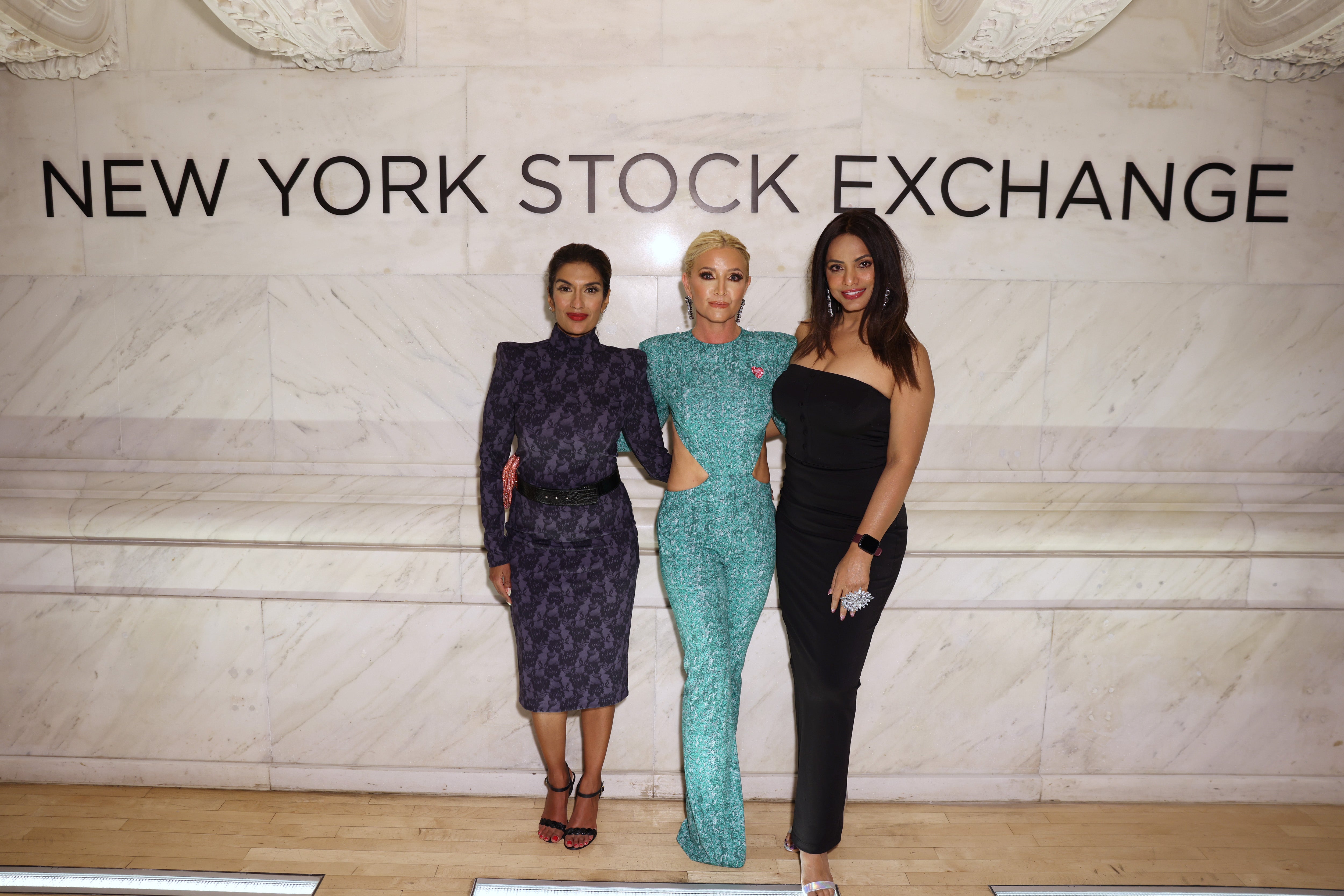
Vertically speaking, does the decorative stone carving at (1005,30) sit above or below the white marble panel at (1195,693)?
above

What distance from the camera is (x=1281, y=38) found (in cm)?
305

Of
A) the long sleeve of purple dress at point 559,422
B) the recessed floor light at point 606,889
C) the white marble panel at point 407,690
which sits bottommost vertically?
the recessed floor light at point 606,889

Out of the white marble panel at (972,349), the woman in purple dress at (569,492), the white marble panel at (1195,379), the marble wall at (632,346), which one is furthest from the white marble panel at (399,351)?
the white marble panel at (1195,379)

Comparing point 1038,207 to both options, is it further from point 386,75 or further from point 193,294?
point 193,294

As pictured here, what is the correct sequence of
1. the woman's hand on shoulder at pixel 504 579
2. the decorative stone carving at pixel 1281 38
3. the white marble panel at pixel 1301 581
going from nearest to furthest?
the woman's hand on shoulder at pixel 504 579 < the decorative stone carving at pixel 1281 38 < the white marble panel at pixel 1301 581

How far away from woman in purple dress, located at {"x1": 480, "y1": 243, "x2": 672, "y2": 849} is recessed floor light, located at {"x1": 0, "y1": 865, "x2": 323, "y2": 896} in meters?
0.91

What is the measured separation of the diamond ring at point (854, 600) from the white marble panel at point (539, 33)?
7.16 feet

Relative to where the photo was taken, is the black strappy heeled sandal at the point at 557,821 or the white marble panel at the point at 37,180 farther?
the white marble panel at the point at 37,180

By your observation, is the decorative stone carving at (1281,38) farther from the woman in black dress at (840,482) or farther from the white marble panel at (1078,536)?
the woman in black dress at (840,482)

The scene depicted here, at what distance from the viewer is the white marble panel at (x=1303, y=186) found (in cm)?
328

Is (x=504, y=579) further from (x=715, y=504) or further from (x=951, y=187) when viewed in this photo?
(x=951, y=187)

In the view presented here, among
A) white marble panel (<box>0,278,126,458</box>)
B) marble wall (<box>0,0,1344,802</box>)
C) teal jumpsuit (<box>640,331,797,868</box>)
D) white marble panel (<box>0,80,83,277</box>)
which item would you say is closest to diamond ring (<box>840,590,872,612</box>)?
teal jumpsuit (<box>640,331,797,868</box>)

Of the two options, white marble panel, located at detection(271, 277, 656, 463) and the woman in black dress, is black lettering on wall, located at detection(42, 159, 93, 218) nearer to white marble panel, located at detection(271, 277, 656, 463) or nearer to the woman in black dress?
white marble panel, located at detection(271, 277, 656, 463)

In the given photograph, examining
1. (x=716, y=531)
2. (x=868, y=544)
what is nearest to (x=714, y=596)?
(x=716, y=531)
